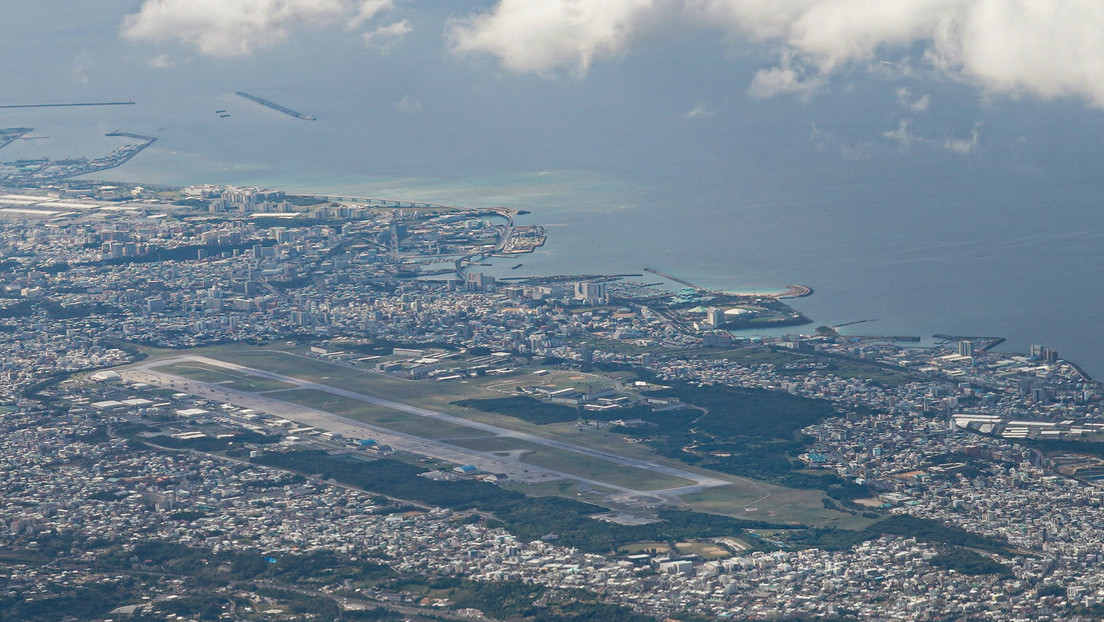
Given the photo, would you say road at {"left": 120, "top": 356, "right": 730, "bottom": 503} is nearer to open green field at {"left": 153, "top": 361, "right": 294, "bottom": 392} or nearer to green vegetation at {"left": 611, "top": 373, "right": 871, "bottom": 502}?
open green field at {"left": 153, "top": 361, "right": 294, "bottom": 392}

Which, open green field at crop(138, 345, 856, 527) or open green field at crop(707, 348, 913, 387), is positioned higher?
open green field at crop(707, 348, 913, 387)

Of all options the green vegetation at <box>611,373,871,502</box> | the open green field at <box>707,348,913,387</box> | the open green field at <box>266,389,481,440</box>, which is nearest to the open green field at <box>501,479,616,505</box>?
the green vegetation at <box>611,373,871,502</box>

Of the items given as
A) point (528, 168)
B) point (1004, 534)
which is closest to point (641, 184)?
point (528, 168)

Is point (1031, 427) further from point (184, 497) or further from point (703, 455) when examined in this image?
point (184, 497)

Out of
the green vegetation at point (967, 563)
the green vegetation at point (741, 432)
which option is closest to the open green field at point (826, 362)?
the green vegetation at point (741, 432)

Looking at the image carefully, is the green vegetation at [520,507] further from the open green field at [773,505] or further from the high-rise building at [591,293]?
the high-rise building at [591,293]
